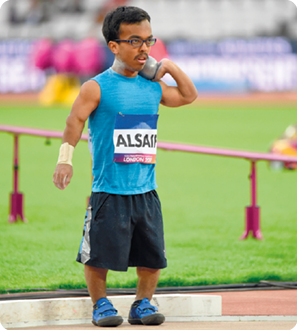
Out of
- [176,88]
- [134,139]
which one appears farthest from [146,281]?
[176,88]

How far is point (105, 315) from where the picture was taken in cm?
374

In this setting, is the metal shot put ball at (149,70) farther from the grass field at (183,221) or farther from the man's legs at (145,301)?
the grass field at (183,221)

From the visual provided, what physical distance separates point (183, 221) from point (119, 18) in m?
4.40

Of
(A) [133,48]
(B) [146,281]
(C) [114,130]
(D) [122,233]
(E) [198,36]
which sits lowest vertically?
(B) [146,281]

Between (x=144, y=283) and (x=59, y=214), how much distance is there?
4.48 m

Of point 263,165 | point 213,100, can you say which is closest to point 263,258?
point 263,165

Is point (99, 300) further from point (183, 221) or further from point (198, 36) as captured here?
point (198, 36)

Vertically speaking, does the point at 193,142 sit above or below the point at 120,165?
above

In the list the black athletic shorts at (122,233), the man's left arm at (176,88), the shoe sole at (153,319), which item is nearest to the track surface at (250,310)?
the shoe sole at (153,319)

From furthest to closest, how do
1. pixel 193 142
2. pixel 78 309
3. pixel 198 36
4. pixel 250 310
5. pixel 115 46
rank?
pixel 198 36
pixel 193 142
pixel 250 310
pixel 78 309
pixel 115 46

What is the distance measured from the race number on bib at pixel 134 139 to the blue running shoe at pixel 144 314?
809mm

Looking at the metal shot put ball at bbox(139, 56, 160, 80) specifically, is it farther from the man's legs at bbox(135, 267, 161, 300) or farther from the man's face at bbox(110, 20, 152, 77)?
the man's legs at bbox(135, 267, 161, 300)

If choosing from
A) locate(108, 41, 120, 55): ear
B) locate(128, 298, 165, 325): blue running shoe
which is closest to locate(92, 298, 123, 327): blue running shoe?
locate(128, 298, 165, 325): blue running shoe

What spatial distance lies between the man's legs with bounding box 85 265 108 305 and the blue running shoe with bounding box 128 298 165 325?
21 centimetres
